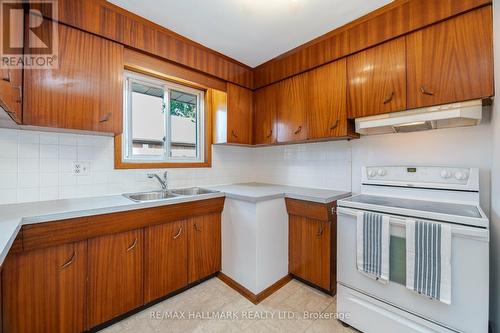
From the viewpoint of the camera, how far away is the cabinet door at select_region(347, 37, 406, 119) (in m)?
1.63

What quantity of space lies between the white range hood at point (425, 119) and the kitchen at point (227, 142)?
11 mm

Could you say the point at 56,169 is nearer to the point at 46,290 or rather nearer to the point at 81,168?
the point at 81,168

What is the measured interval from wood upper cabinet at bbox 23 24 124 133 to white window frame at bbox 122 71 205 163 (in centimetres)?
43

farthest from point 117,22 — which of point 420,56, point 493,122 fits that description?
point 493,122

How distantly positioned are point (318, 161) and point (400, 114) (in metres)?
0.94

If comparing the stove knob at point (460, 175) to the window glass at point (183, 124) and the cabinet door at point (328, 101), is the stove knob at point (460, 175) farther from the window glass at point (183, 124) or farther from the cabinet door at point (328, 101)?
the window glass at point (183, 124)

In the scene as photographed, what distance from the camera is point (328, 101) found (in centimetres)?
204

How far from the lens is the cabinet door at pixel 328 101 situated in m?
1.95

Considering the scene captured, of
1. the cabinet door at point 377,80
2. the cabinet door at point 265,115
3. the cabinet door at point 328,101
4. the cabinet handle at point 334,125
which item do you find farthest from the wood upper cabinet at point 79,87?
the cabinet door at point 377,80

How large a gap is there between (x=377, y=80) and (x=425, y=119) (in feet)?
1.54

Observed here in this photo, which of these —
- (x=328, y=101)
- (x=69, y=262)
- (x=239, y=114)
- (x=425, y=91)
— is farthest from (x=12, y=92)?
(x=425, y=91)

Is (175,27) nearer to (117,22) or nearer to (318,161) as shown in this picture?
(117,22)

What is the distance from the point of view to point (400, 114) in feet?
5.47

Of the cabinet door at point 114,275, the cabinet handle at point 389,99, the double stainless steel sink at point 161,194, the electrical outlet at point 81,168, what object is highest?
the cabinet handle at point 389,99
